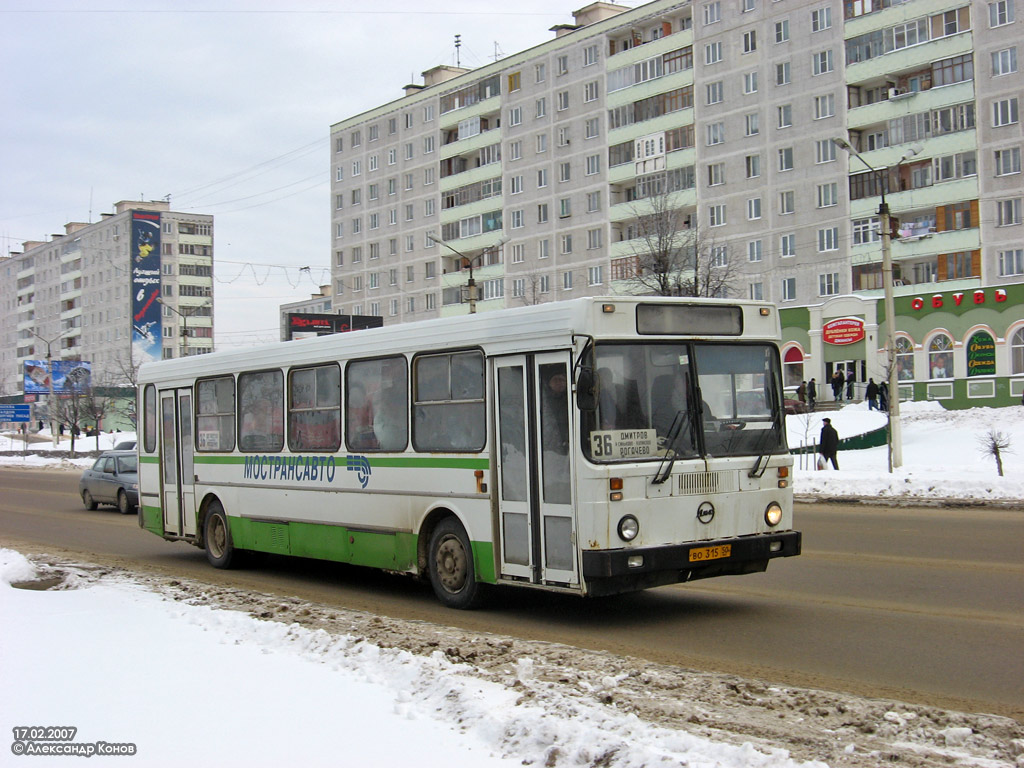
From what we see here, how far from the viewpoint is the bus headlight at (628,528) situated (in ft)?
A: 29.3

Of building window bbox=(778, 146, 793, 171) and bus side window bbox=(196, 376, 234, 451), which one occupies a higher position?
building window bbox=(778, 146, 793, 171)

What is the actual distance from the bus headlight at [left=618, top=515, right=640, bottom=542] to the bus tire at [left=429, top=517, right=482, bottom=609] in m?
1.82

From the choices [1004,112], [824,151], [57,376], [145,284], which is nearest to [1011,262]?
[1004,112]

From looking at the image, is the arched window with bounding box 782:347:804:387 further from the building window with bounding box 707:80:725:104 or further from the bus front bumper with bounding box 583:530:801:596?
the bus front bumper with bounding box 583:530:801:596

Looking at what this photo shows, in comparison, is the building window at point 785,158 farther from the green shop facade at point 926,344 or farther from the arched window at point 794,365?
the arched window at point 794,365

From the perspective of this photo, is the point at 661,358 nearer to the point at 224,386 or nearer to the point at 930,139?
the point at 224,386

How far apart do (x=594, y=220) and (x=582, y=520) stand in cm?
Answer: 6327

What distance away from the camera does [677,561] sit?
9.14m

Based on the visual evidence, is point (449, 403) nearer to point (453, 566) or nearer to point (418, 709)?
point (453, 566)

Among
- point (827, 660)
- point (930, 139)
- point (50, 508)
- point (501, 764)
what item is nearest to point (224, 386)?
point (827, 660)

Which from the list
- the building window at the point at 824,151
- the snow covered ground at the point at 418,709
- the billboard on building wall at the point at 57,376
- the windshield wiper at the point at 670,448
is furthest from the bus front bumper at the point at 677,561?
the billboard on building wall at the point at 57,376

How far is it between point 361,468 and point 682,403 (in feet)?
13.0

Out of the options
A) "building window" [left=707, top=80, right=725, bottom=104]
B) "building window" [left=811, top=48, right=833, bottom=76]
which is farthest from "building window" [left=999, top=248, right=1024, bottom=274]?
"building window" [left=707, top=80, right=725, bottom=104]

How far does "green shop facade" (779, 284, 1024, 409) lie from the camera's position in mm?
50000
